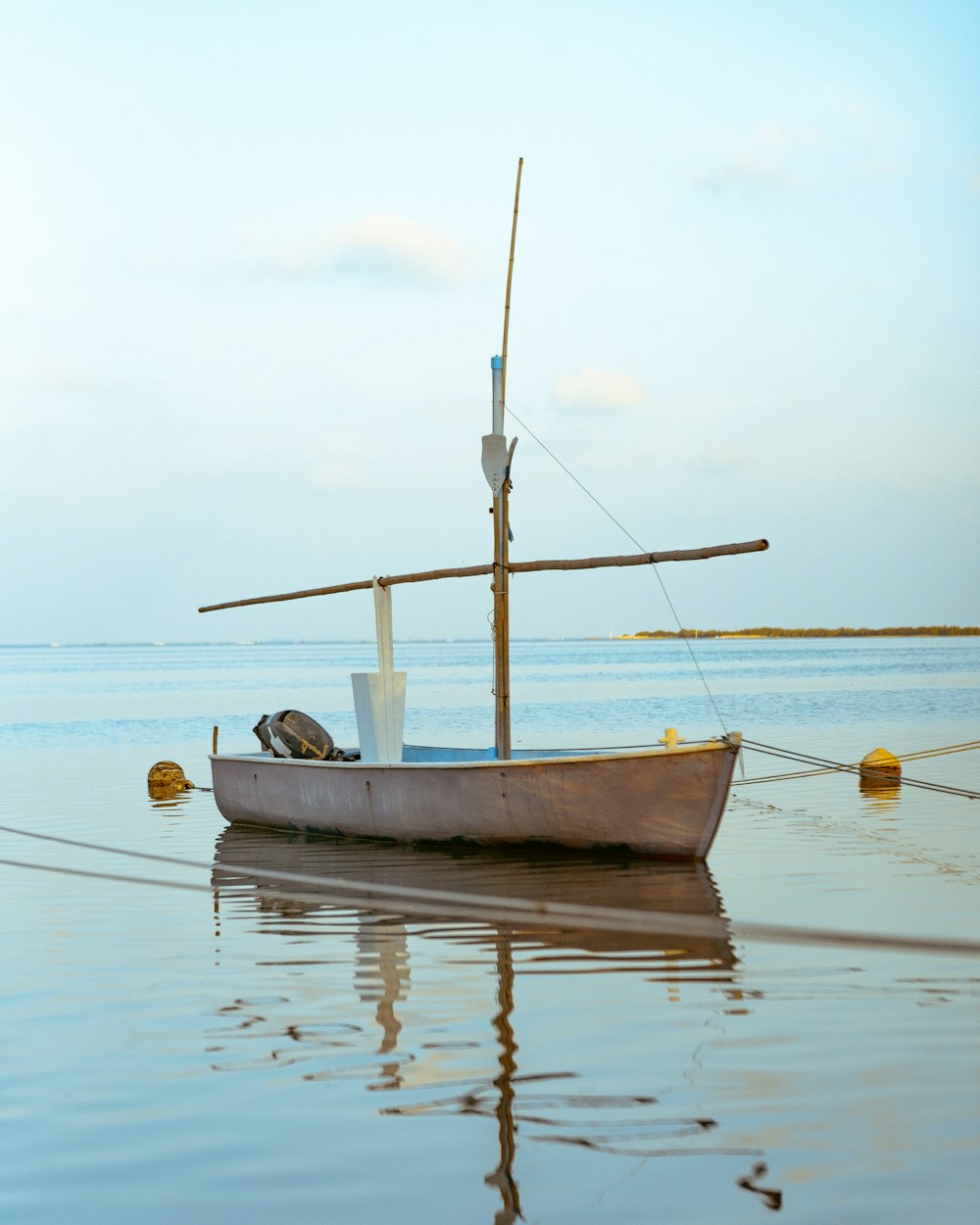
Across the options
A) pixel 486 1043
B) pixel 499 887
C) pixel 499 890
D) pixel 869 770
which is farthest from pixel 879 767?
pixel 486 1043

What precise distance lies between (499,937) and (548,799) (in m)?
3.94

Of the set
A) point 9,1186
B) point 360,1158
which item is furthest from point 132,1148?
point 360,1158

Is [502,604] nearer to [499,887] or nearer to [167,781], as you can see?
[499,887]

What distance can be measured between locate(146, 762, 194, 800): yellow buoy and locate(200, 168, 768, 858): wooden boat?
15.9 ft

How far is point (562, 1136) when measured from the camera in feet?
20.0

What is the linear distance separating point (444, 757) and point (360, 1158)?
42.2 ft

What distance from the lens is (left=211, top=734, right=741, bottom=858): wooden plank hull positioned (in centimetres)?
1398

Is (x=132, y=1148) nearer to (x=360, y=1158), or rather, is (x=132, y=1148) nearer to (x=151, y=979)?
(x=360, y=1158)

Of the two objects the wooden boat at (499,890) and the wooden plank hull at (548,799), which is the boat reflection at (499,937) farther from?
the wooden plank hull at (548,799)

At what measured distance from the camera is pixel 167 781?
2367 centimetres

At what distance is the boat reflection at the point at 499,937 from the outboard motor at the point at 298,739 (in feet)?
3.45

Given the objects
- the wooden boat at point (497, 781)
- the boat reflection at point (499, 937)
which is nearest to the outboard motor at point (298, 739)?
the wooden boat at point (497, 781)

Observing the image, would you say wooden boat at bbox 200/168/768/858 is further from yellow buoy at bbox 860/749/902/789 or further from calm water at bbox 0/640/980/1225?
yellow buoy at bbox 860/749/902/789

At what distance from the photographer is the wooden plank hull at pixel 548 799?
14.0m
